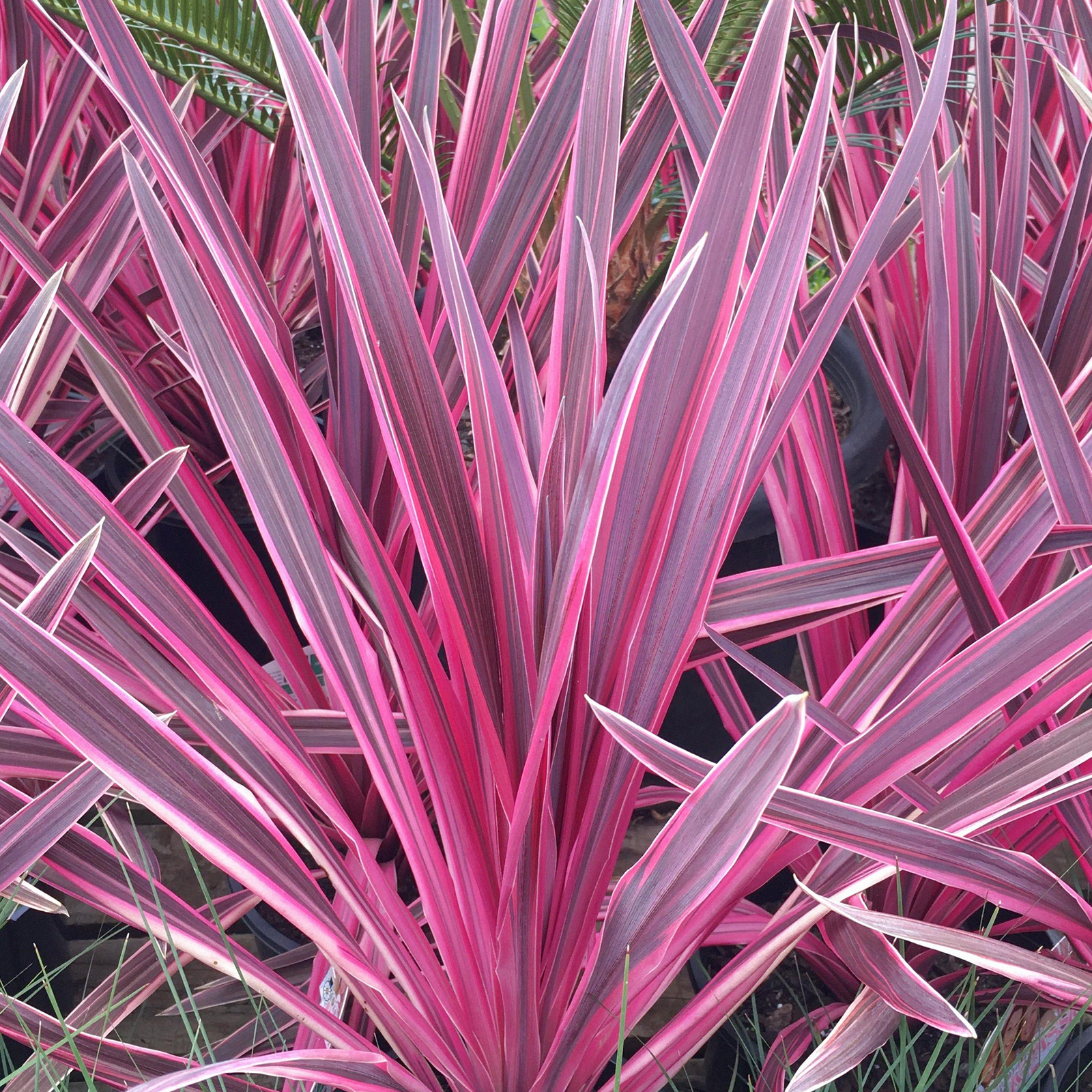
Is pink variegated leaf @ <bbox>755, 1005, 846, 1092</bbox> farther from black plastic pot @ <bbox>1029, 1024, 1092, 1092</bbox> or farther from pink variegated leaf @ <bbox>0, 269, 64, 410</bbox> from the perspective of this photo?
pink variegated leaf @ <bbox>0, 269, 64, 410</bbox>

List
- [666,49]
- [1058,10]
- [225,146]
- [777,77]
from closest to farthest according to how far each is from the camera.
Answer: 1. [777,77]
2. [666,49]
3. [1058,10]
4. [225,146]

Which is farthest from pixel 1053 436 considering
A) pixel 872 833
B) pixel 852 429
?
pixel 852 429

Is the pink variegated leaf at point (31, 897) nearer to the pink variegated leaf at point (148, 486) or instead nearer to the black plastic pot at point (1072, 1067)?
the pink variegated leaf at point (148, 486)

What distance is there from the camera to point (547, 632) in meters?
0.41

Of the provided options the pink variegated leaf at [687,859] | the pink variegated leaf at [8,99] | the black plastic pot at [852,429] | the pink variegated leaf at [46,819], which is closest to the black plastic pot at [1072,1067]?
the pink variegated leaf at [687,859]

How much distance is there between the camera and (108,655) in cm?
60

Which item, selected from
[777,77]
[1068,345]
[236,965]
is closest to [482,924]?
[236,965]

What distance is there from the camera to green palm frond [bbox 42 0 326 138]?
2.61 ft

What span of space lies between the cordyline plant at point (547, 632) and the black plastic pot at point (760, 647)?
288 mm

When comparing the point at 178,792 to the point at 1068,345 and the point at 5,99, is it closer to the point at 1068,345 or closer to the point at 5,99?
the point at 5,99

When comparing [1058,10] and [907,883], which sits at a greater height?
[1058,10]

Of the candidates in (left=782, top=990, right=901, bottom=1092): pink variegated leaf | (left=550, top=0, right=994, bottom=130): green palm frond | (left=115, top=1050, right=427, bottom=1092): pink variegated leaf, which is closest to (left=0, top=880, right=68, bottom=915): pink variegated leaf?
(left=115, top=1050, right=427, bottom=1092): pink variegated leaf

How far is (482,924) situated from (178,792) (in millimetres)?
163

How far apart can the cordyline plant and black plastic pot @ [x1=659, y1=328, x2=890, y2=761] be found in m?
0.29
